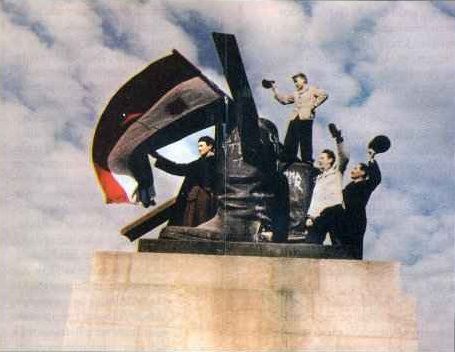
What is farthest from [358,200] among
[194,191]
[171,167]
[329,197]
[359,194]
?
[171,167]

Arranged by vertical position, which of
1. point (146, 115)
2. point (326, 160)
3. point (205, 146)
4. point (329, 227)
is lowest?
point (329, 227)

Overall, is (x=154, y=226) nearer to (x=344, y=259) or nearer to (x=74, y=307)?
(x=74, y=307)

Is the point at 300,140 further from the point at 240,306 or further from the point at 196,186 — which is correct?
the point at 240,306

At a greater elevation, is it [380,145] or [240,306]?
[380,145]

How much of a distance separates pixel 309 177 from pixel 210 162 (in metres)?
1.81

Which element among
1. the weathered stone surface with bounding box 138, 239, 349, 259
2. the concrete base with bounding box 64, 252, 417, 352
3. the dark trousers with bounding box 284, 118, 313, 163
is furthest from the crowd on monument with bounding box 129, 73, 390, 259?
the concrete base with bounding box 64, 252, 417, 352

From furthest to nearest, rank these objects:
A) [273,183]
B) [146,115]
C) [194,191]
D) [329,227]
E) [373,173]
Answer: [146,115]
[194,191]
[273,183]
[373,173]
[329,227]

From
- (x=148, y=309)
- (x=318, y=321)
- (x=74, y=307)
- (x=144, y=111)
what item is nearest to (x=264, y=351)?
(x=318, y=321)

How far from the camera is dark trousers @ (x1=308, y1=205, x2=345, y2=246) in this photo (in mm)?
10258

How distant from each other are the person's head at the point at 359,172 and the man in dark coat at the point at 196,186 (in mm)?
2460

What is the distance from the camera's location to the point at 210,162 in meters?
11.0

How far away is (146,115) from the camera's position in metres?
11.1

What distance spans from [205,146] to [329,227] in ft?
8.83

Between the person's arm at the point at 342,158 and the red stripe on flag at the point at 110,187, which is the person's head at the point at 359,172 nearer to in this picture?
the person's arm at the point at 342,158
